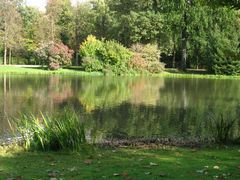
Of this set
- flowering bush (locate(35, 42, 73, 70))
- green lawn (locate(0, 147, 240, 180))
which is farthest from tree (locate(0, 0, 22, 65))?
green lawn (locate(0, 147, 240, 180))

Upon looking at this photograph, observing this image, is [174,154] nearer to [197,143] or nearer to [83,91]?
[197,143]

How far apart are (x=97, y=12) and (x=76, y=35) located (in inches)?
192

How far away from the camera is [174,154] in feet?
29.6

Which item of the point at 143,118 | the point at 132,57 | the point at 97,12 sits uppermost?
the point at 97,12

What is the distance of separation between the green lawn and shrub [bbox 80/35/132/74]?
4145 cm

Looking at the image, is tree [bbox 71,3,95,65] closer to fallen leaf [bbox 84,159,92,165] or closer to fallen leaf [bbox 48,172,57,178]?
fallen leaf [bbox 84,159,92,165]

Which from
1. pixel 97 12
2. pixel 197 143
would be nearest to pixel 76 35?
pixel 97 12

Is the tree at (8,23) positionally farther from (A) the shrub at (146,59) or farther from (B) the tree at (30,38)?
(A) the shrub at (146,59)

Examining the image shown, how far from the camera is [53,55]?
50.8 metres

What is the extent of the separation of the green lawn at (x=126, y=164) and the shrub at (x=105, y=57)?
41450 millimetres

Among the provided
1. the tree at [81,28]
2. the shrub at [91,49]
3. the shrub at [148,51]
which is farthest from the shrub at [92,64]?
the tree at [81,28]

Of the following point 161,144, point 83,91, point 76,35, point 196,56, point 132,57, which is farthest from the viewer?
point 76,35

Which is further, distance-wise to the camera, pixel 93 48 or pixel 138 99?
pixel 93 48

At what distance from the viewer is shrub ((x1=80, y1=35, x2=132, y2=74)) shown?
51031 millimetres
